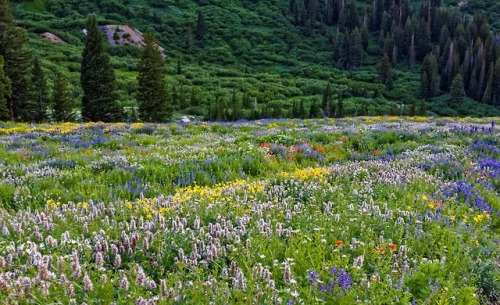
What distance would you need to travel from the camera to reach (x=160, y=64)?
176ft

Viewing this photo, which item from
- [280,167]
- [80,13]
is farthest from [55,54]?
[280,167]

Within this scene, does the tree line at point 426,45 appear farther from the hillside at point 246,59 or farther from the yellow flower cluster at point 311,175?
the yellow flower cluster at point 311,175

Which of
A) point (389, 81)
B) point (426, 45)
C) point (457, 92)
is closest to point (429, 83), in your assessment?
point (457, 92)

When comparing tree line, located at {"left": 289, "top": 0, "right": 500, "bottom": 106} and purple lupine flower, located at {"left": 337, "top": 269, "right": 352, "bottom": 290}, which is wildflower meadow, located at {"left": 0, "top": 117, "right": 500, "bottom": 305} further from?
tree line, located at {"left": 289, "top": 0, "right": 500, "bottom": 106}

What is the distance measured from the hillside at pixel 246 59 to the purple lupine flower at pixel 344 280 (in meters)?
66.7

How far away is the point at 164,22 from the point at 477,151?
558 feet

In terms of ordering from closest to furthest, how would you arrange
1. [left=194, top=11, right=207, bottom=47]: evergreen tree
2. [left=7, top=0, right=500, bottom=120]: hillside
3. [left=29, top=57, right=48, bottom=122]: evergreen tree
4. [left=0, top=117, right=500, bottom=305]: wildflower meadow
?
1. [left=0, top=117, right=500, bottom=305]: wildflower meadow
2. [left=29, top=57, right=48, bottom=122]: evergreen tree
3. [left=7, top=0, right=500, bottom=120]: hillside
4. [left=194, top=11, right=207, bottom=47]: evergreen tree

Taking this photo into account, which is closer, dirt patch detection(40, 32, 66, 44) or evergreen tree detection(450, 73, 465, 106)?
dirt patch detection(40, 32, 66, 44)

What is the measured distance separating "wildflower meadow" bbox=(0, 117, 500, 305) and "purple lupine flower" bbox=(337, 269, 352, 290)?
0.01m

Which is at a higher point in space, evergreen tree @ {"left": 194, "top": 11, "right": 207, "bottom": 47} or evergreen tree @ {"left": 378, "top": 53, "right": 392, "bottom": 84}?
evergreen tree @ {"left": 194, "top": 11, "right": 207, "bottom": 47}

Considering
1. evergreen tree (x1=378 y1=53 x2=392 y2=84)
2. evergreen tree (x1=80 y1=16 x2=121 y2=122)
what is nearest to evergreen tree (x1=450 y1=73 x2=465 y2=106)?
evergreen tree (x1=378 y1=53 x2=392 y2=84)

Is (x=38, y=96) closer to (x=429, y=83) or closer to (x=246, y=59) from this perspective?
Result: (x=246, y=59)

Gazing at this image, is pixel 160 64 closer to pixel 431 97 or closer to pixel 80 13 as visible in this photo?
pixel 431 97

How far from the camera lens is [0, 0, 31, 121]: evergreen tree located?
150 feet
